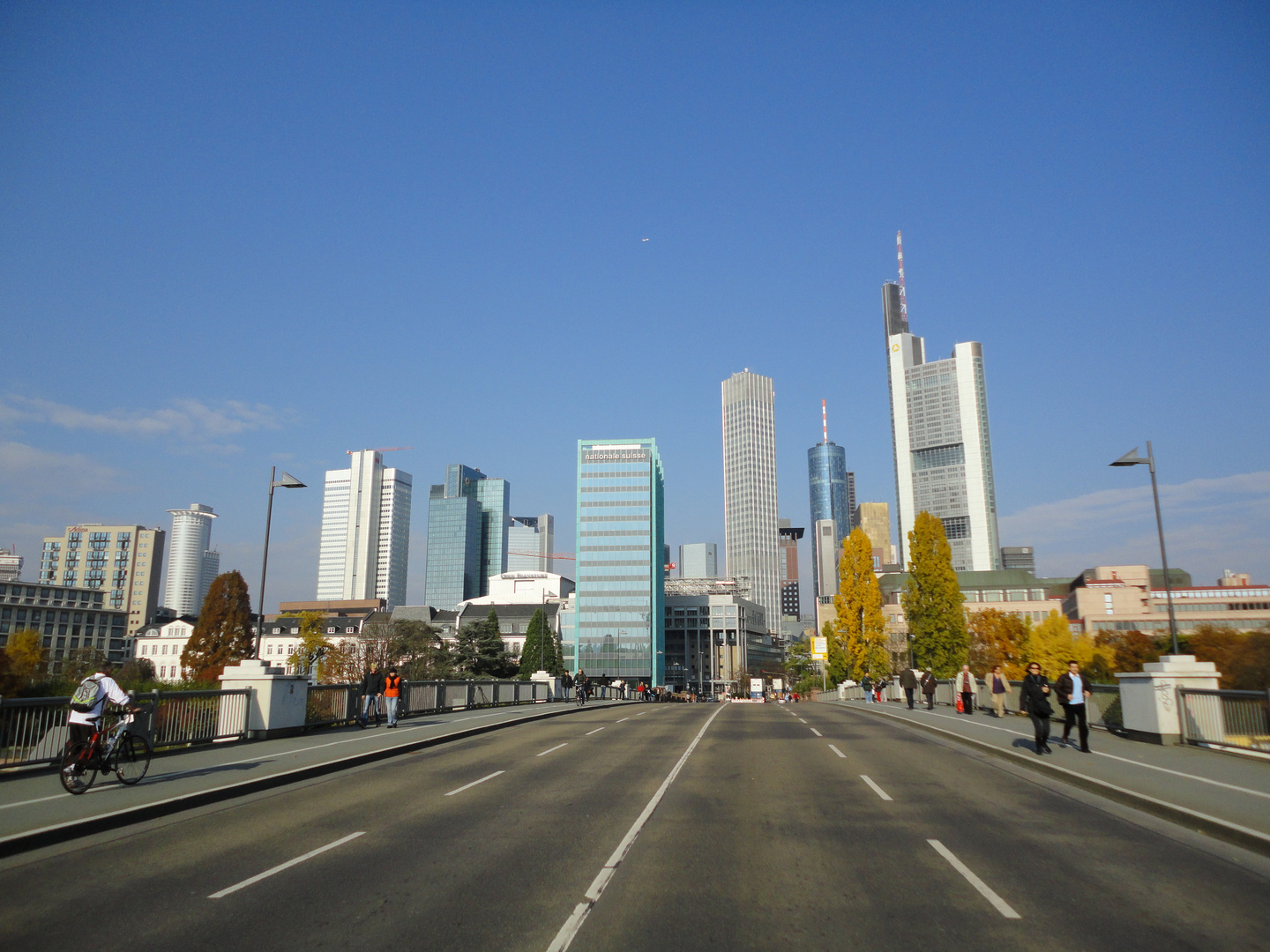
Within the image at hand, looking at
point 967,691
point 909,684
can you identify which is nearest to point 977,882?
point 967,691

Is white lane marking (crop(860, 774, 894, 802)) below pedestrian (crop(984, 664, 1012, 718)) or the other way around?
below

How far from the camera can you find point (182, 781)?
1300 centimetres

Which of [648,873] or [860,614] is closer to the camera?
[648,873]

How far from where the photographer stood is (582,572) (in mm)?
153000

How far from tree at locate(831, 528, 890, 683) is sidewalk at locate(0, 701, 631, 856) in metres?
50.0

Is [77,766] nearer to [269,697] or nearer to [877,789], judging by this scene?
[269,697]

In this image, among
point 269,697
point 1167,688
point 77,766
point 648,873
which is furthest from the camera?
point 269,697

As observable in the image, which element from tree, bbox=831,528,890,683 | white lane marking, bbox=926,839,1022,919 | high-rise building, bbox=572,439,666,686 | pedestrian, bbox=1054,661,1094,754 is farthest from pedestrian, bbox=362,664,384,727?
high-rise building, bbox=572,439,666,686

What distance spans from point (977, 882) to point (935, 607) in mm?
47852

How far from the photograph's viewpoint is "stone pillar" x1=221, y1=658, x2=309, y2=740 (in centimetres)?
1953

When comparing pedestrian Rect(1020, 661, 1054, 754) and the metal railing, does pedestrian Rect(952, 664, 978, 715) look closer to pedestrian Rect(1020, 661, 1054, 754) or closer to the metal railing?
the metal railing

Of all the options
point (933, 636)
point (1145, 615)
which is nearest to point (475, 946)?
point (933, 636)

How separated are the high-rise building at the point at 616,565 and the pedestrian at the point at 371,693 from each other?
12732cm

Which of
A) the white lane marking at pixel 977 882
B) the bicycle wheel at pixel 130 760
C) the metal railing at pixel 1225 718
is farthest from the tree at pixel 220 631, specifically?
the white lane marking at pixel 977 882
